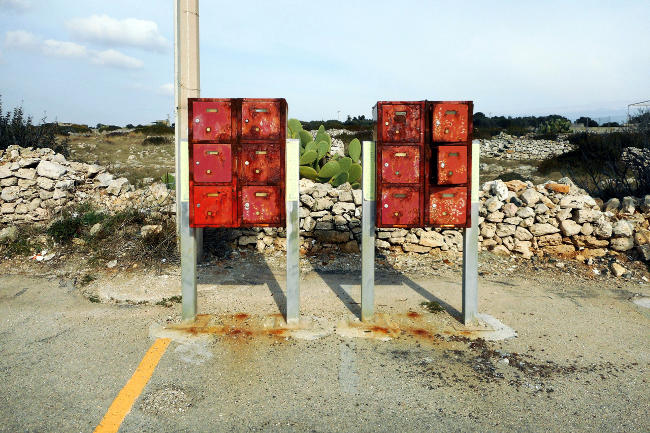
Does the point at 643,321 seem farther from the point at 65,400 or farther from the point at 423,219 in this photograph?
the point at 65,400

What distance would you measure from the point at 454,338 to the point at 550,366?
0.74 metres

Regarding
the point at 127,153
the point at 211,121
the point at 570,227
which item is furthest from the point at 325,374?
the point at 127,153

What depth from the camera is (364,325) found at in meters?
4.03

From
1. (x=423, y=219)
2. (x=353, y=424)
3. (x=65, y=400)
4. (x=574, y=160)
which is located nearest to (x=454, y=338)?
(x=423, y=219)

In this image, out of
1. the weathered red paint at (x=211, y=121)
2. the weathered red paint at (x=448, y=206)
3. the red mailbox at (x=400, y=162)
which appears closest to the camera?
Result: the weathered red paint at (x=211, y=121)

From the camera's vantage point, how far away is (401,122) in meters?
3.96

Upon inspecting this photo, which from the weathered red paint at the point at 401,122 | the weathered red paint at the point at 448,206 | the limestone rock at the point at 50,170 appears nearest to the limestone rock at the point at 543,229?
the weathered red paint at the point at 448,206

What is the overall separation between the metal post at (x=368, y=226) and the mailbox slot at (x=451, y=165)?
1.83 feet

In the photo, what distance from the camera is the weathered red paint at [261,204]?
3996mm

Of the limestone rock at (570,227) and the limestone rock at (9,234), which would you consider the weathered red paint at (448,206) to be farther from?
the limestone rock at (9,234)

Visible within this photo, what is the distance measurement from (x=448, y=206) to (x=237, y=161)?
6.08 ft

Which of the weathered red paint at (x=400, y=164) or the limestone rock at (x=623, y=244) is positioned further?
the limestone rock at (x=623, y=244)

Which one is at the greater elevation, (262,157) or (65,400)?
(262,157)

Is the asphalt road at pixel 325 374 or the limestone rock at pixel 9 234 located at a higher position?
the limestone rock at pixel 9 234
